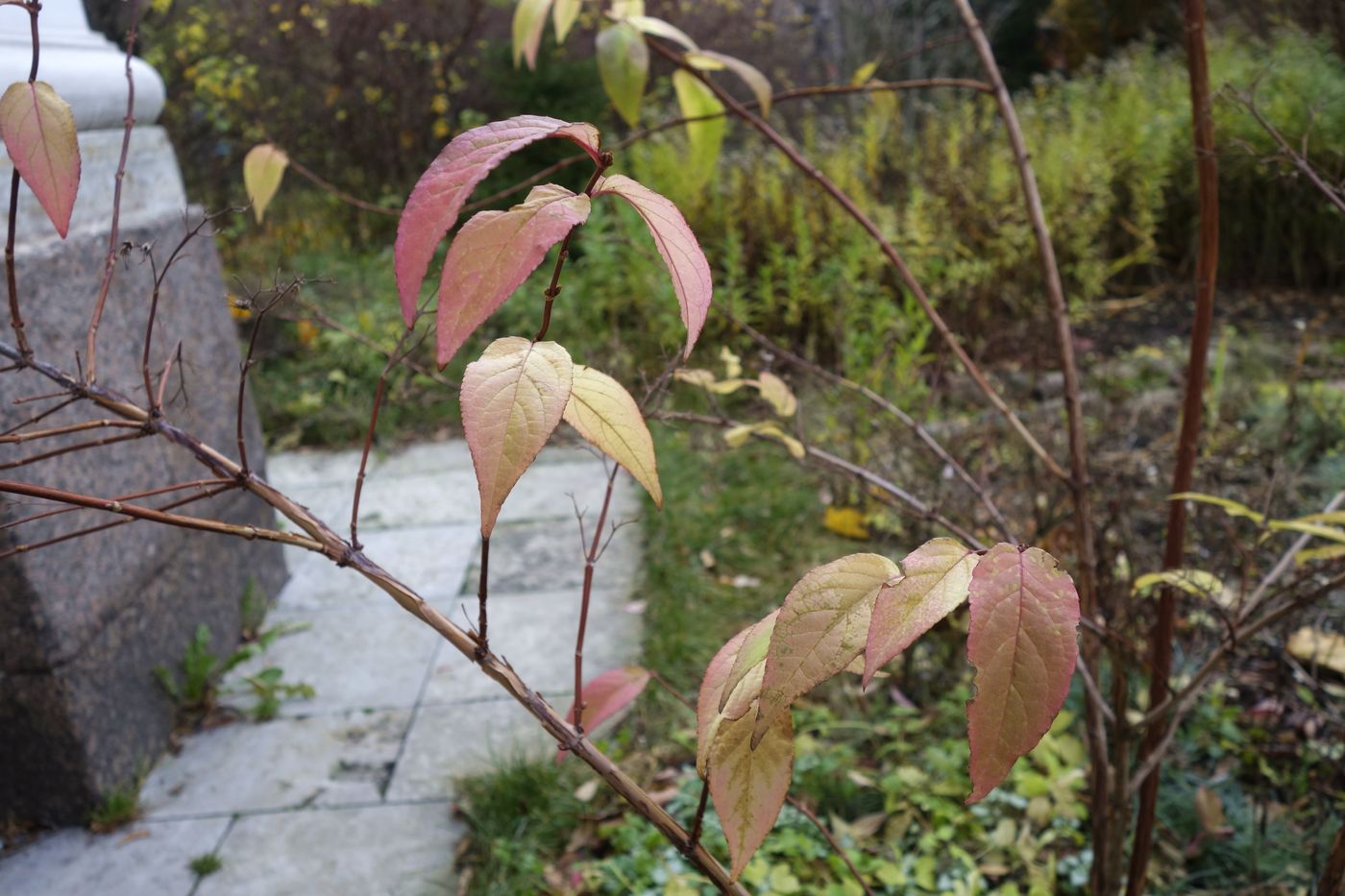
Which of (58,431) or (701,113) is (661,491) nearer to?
(58,431)

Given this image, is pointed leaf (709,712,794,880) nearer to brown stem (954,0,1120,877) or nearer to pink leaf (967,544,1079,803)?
pink leaf (967,544,1079,803)

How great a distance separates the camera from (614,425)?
0.60m

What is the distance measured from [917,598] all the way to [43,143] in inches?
25.5

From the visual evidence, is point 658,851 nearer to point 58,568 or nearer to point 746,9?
point 58,568

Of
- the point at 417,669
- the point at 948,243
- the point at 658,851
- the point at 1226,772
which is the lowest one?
the point at 417,669

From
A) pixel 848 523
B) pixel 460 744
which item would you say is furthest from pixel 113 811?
pixel 848 523

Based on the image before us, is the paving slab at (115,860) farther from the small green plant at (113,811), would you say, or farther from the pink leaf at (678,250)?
the pink leaf at (678,250)

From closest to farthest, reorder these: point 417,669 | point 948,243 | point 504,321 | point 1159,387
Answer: point 417,669 → point 1159,387 → point 948,243 → point 504,321

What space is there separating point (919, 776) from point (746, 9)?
10.7 meters

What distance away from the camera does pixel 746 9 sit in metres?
11.2

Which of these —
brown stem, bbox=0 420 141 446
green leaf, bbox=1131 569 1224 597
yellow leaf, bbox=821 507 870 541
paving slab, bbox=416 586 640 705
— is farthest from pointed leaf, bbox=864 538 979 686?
yellow leaf, bbox=821 507 870 541

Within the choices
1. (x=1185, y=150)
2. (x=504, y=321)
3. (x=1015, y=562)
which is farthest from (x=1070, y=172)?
(x=1015, y=562)

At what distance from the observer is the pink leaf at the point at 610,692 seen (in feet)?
3.48

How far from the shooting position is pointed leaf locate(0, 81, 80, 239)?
69cm
